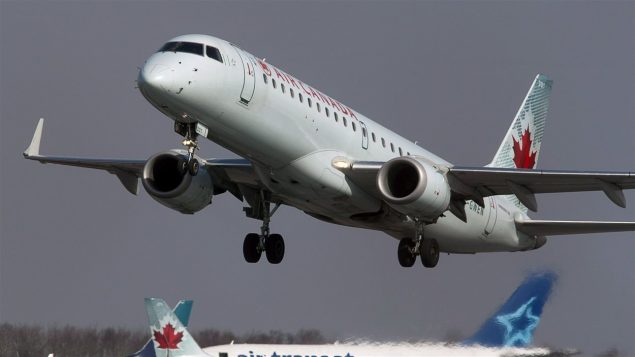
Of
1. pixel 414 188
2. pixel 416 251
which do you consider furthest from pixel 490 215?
pixel 414 188

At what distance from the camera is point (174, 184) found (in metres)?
32.9

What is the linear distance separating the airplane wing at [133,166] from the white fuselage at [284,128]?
1055mm

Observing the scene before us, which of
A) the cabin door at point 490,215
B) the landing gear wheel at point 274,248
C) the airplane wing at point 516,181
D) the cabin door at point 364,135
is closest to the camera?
the airplane wing at point 516,181

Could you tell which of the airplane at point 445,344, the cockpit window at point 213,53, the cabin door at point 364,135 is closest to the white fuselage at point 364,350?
the airplane at point 445,344

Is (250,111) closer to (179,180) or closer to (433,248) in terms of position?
(179,180)

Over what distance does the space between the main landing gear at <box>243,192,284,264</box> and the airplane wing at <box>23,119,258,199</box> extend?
2.66 feet

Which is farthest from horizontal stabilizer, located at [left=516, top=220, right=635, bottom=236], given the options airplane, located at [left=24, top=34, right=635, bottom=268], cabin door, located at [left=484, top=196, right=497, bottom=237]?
cabin door, located at [left=484, top=196, right=497, bottom=237]

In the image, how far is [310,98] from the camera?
30.6m

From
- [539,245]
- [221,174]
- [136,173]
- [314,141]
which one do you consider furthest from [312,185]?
[539,245]

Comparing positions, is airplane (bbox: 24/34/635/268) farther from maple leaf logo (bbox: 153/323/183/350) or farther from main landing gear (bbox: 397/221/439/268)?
maple leaf logo (bbox: 153/323/183/350)

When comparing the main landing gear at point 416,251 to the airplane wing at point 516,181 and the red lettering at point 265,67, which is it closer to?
the airplane wing at point 516,181

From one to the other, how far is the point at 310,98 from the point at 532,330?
10.3m

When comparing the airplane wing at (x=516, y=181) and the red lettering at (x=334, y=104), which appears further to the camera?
the red lettering at (x=334, y=104)

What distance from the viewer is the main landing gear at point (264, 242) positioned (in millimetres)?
34094
